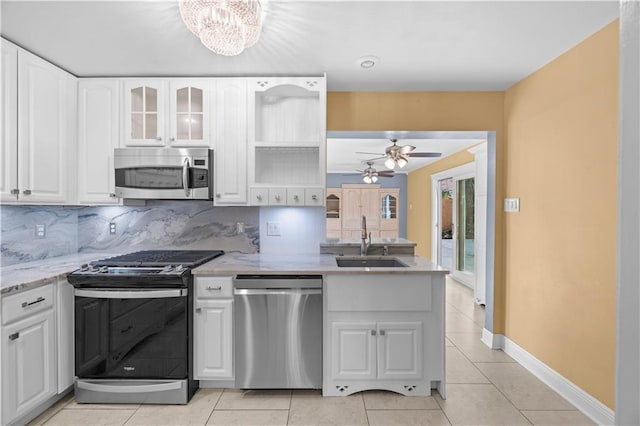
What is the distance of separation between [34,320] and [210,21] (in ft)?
6.49

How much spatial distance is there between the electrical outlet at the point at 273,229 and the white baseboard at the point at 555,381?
223 cm

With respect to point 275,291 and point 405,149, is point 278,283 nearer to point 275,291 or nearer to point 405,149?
point 275,291

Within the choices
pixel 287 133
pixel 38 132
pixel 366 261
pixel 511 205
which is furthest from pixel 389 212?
pixel 38 132

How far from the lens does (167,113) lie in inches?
111

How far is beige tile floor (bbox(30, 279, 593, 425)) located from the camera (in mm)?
2180

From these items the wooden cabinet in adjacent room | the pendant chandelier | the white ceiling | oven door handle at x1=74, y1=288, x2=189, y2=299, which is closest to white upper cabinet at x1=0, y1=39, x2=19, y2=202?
the white ceiling

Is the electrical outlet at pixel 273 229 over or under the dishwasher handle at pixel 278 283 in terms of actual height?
over

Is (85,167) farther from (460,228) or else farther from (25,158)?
(460,228)

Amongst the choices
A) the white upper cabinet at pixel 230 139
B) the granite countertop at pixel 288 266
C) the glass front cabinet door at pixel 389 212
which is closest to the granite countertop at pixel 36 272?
the granite countertop at pixel 288 266

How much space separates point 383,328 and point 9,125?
2.79 meters

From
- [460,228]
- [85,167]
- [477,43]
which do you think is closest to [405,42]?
[477,43]

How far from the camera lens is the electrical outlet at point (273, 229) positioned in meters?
3.23

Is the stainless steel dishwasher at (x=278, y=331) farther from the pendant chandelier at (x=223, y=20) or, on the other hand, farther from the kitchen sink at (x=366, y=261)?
the pendant chandelier at (x=223, y=20)

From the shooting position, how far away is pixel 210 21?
1.66 metres
